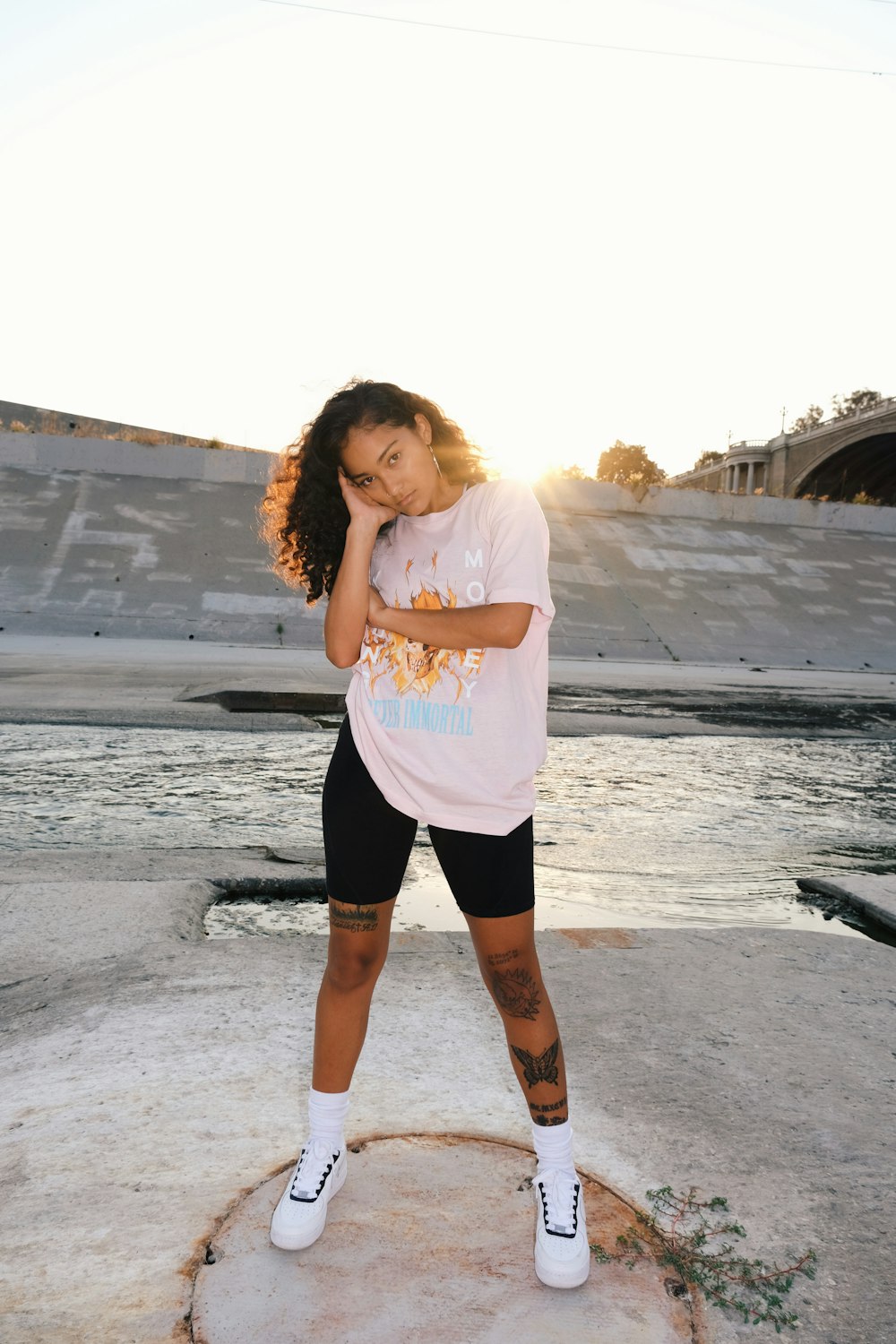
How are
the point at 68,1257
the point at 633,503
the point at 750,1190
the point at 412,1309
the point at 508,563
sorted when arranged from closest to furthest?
the point at 412,1309, the point at 68,1257, the point at 508,563, the point at 750,1190, the point at 633,503

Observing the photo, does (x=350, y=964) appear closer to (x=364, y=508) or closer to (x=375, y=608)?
(x=375, y=608)

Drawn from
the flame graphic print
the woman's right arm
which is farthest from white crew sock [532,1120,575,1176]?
the woman's right arm

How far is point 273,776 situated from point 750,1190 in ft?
16.3

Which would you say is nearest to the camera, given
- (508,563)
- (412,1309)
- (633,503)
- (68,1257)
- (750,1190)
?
(412,1309)

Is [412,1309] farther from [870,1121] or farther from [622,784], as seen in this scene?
[622,784]

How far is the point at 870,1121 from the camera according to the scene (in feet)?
7.89

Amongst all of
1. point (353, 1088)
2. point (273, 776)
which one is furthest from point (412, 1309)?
point (273, 776)

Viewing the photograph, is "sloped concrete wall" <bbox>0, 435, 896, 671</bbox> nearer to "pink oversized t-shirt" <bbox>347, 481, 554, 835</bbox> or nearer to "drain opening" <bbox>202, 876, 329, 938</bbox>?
"drain opening" <bbox>202, 876, 329, 938</bbox>

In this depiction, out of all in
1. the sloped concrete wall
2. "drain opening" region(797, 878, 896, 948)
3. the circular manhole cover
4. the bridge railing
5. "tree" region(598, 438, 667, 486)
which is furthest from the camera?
the bridge railing

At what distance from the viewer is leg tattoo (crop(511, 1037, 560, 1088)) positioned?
1.98 metres

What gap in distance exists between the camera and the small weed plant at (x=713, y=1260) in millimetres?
1793

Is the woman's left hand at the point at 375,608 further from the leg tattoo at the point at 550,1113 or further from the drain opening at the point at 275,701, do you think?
the drain opening at the point at 275,701

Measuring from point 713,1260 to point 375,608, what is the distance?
137 centimetres

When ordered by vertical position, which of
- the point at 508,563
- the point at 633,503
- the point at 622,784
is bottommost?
the point at 622,784
